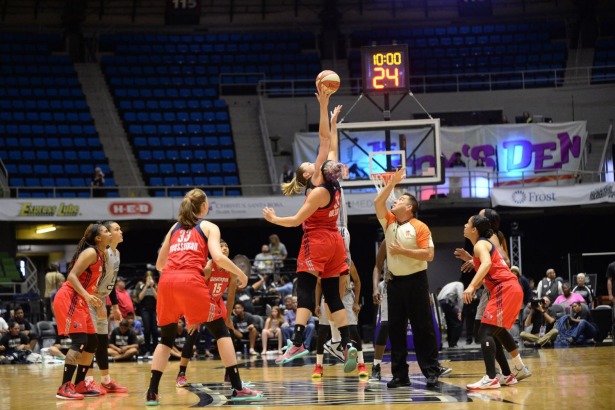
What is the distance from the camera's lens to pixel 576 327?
17047mm

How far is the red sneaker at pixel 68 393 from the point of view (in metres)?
8.59

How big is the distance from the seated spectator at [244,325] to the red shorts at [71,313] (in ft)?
28.5

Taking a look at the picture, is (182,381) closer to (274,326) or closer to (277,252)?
(274,326)

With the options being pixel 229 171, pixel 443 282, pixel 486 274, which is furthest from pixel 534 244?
pixel 486 274

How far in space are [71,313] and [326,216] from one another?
266 centimetres

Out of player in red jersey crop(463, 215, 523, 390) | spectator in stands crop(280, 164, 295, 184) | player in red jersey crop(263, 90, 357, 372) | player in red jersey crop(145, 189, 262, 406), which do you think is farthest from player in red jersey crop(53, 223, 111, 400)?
spectator in stands crop(280, 164, 295, 184)

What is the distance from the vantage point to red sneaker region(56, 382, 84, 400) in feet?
28.2

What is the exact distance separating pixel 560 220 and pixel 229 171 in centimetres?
977

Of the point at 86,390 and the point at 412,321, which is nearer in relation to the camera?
the point at 412,321

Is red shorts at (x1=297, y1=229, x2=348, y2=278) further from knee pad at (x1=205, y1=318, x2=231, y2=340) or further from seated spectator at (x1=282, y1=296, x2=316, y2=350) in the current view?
seated spectator at (x1=282, y1=296, x2=316, y2=350)

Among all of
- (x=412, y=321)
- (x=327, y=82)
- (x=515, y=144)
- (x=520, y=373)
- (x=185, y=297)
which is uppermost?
(x=515, y=144)

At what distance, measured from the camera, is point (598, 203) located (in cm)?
2275

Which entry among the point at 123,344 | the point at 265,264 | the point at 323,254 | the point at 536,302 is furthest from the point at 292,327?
the point at 323,254

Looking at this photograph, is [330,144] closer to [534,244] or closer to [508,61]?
[534,244]
